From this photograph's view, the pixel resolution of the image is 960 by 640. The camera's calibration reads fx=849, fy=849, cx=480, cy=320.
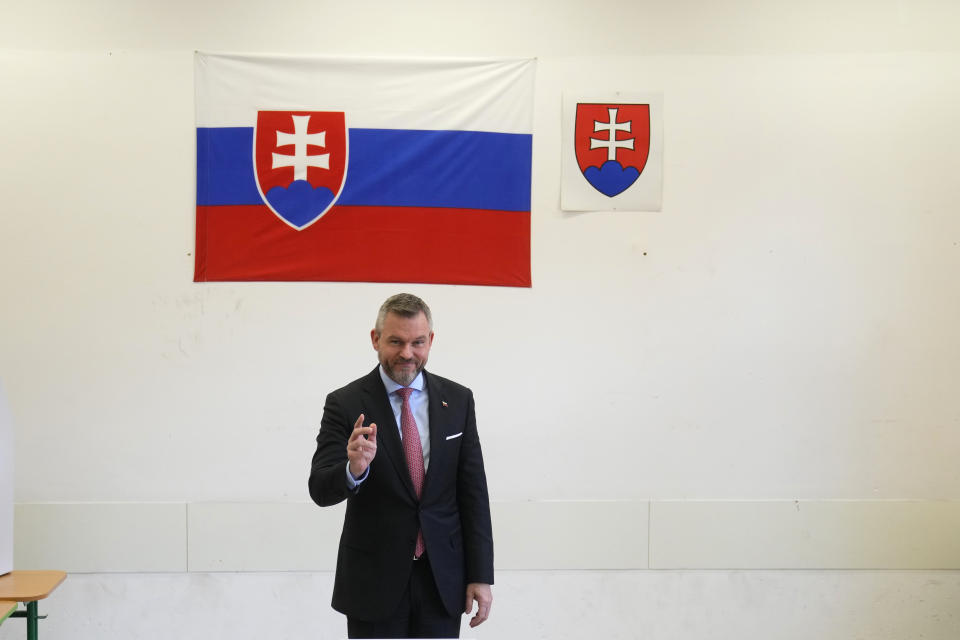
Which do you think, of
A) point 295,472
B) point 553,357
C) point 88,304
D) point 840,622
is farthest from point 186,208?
point 840,622

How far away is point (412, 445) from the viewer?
7.75 ft

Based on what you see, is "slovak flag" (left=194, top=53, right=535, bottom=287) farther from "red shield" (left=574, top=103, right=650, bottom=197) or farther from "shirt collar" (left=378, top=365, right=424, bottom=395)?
"shirt collar" (left=378, top=365, right=424, bottom=395)

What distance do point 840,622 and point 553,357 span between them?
1679mm

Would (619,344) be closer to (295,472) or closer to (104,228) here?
(295,472)

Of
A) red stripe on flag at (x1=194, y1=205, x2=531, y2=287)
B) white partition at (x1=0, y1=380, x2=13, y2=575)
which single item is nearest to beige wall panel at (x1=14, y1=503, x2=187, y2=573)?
white partition at (x1=0, y1=380, x2=13, y2=575)

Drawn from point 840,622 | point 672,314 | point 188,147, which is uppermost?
point 188,147

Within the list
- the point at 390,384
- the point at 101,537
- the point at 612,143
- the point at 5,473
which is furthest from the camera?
the point at 612,143

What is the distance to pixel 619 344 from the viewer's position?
3.61 meters

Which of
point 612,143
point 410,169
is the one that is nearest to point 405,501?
point 410,169

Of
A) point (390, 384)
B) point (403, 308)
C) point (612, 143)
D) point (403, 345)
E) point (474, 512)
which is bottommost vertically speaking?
point (474, 512)

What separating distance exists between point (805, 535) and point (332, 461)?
2283mm

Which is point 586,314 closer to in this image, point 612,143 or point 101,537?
point 612,143

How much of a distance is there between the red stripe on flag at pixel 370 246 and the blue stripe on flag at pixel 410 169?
0.17 feet

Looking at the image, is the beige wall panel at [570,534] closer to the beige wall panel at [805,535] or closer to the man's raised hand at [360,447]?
the beige wall panel at [805,535]
